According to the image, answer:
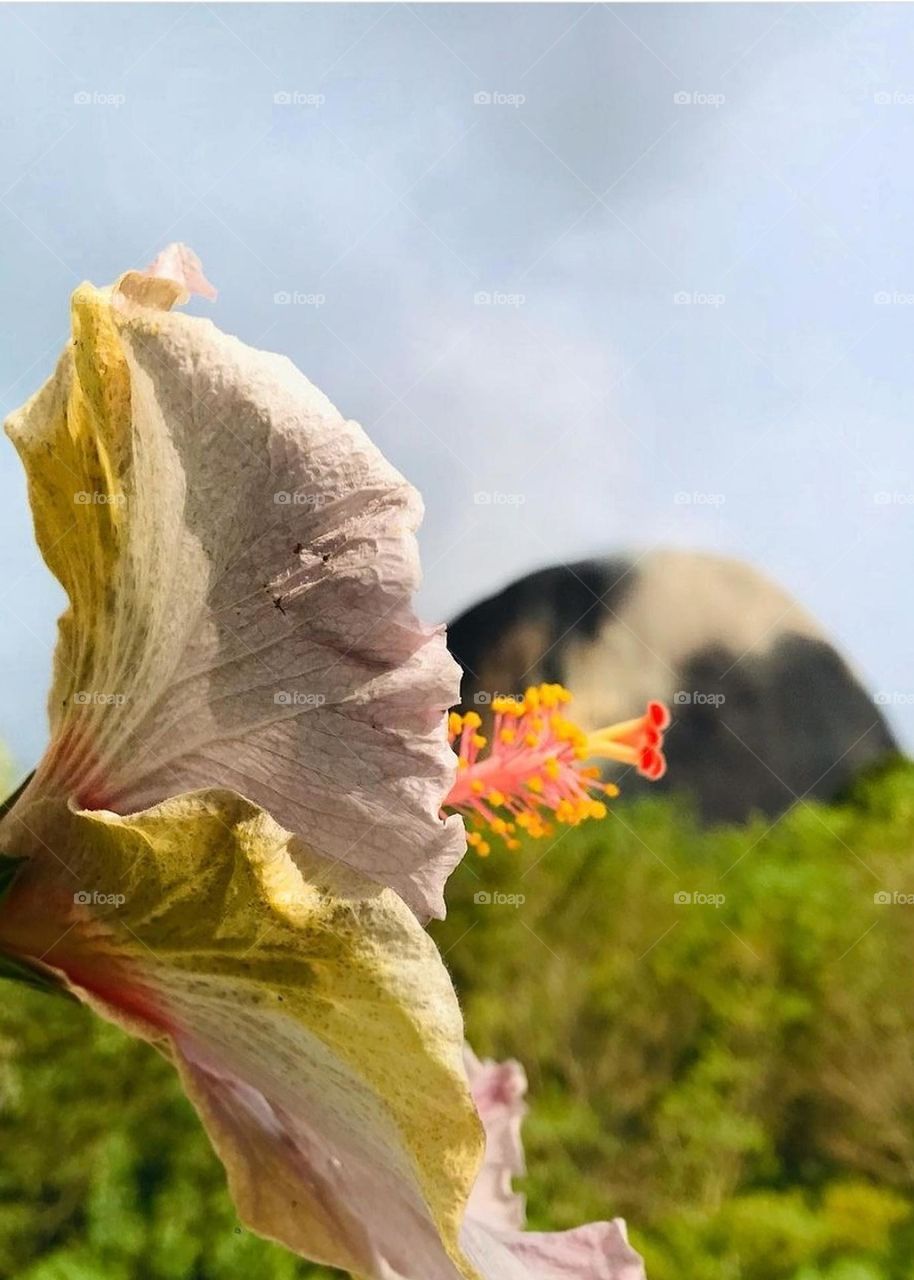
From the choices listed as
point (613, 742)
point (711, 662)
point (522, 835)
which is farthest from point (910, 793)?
point (613, 742)

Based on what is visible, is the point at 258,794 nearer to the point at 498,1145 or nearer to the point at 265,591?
the point at 265,591

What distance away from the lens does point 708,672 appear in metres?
1.94

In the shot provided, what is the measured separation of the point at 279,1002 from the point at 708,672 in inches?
65.4

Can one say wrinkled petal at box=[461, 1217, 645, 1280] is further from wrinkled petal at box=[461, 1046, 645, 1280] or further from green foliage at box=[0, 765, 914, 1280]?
green foliage at box=[0, 765, 914, 1280]

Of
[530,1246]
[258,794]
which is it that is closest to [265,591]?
[258,794]

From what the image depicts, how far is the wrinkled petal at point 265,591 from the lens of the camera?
0.37 meters

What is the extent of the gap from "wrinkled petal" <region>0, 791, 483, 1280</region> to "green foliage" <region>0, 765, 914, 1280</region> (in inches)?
51.6

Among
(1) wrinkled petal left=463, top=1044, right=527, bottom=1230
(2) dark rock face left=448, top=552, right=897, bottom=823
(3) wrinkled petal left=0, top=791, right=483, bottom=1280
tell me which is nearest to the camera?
(3) wrinkled petal left=0, top=791, right=483, bottom=1280

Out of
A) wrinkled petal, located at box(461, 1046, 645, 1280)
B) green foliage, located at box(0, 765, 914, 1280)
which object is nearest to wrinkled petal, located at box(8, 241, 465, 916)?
wrinkled petal, located at box(461, 1046, 645, 1280)

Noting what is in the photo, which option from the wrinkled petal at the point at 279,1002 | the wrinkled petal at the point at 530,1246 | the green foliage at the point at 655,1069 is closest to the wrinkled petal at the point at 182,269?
the wrinkled petal at the point at 279,1002

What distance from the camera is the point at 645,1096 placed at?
1722mm

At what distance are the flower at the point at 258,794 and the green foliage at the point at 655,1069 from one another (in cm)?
134

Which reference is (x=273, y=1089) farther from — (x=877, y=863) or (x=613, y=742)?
(x=877, y=863)

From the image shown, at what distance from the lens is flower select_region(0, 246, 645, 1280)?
352 mm
